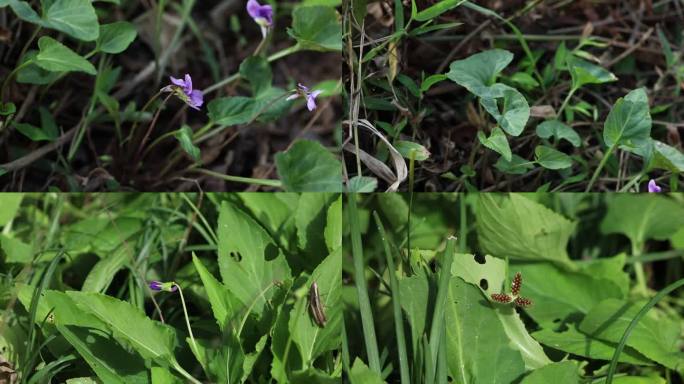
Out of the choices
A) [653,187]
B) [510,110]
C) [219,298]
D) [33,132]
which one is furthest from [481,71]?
[33,132]

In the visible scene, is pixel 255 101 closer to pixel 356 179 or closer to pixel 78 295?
pixel 356 179

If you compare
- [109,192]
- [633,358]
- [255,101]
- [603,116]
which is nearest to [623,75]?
[603,116]

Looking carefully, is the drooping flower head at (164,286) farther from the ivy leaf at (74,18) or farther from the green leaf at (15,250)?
the ivy leaf at (74,18)

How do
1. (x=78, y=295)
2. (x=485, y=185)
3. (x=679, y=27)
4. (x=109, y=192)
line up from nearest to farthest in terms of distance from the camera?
(x=78, y=295) → (x=485, y=185) → (x=109, y=192) → (x=679, y=27)

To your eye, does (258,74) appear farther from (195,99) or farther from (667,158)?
(667,158)

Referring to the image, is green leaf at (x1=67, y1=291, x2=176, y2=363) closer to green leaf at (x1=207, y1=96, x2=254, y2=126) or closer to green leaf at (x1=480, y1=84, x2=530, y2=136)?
green leaf at (x1=207, y1=96, x2=254, y2=126)
